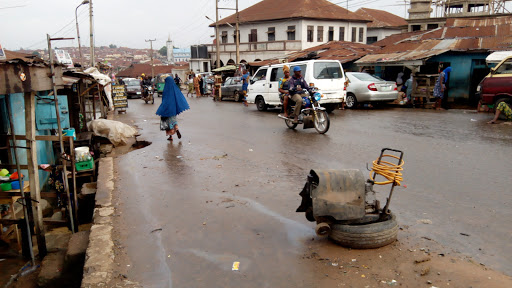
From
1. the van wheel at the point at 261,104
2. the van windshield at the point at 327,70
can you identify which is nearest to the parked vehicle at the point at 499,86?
the van windshield at the point at 327,70

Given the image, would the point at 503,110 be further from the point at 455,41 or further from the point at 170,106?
the point at 170,106

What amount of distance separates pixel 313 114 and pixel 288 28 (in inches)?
1381

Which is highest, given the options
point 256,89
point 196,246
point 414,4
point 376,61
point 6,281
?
point 414,4

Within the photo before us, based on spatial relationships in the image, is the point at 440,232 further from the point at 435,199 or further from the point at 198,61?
the point at 198,61

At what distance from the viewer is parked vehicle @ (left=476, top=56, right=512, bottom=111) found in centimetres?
1152

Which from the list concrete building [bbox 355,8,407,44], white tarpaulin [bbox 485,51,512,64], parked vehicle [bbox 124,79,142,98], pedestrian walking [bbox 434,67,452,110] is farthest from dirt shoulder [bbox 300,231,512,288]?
concrete building [bbox 355,8,407,44]

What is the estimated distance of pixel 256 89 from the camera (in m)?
17.0

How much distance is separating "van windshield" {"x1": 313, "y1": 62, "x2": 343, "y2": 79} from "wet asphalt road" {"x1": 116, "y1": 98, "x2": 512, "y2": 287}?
147 inches

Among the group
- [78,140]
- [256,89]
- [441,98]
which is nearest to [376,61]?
[441,98]

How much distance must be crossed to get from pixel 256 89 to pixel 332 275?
14046mm

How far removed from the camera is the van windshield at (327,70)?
46.0 ft

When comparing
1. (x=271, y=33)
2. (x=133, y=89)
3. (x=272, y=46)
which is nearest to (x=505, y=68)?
(x=133, y=89)

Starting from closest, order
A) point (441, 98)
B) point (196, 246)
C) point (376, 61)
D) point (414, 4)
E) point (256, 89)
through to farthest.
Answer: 1. point (196, 246)
2. point (441, 98)
3. point (256, 89)
4. point (376, 61)
5. point (414, 4)

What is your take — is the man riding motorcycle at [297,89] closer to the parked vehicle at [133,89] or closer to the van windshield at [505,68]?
the van windshield at [505,68]
